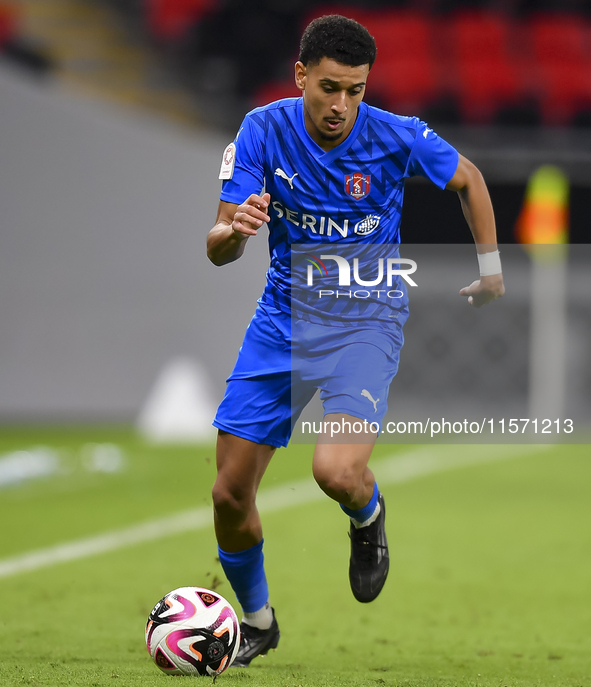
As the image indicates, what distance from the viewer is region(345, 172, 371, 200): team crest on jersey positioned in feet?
12.2

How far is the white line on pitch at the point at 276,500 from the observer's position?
595cm

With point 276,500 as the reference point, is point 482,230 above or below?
above

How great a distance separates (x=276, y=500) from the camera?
8.45m

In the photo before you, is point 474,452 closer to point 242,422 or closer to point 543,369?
point 543,369

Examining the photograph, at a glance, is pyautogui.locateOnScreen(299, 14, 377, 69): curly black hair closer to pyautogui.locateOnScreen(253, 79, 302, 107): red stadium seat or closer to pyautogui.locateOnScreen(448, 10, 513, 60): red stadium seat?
pyautogui.locateOnScreen(253, 79, 302, 107): red stadium seat

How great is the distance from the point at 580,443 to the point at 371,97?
5.18 m

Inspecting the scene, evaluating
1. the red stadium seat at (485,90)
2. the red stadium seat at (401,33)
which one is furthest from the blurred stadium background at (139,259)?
the red stadium seat at (401,33)

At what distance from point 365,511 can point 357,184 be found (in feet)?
3.96

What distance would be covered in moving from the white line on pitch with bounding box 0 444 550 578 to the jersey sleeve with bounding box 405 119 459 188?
316 cm

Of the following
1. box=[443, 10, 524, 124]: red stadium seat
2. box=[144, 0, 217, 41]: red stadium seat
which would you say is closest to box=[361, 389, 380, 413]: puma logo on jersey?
box=[443, 10, 524, 124]: red stadium seat

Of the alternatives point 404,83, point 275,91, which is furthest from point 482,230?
point 404,83

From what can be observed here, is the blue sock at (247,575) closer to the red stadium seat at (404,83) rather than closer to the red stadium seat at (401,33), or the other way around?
the red stadium seat at (404,83)

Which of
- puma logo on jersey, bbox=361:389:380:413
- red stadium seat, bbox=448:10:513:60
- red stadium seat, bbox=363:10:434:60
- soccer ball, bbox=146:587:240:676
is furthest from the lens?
red stadium seat, bbox=448:10:513:60

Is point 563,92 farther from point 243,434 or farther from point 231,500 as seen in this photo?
point 231,500
